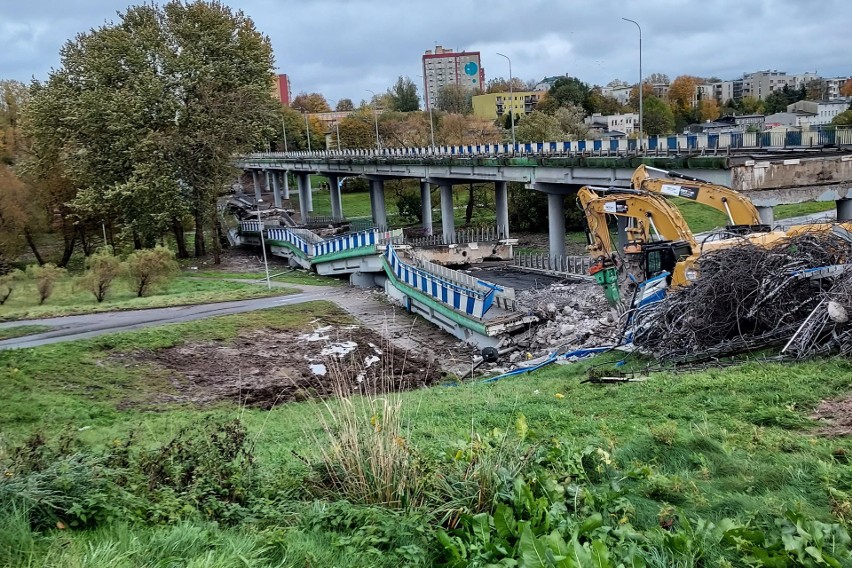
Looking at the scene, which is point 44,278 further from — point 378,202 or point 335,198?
point 335,198

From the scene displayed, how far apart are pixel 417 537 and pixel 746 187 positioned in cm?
2586

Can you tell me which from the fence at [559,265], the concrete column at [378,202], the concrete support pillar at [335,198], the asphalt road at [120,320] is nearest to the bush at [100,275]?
the asphalt road at [120,320]

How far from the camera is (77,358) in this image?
65.9 ft

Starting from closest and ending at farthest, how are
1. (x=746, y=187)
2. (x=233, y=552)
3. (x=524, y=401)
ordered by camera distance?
(x=233, y=552), (x=524, y=401), (x=746, y=187)

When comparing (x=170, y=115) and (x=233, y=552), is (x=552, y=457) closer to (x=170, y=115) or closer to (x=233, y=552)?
(x=233, y=552)

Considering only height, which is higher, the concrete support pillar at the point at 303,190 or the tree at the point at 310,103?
the tree at the point at 310,103

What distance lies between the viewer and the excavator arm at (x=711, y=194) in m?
19.7

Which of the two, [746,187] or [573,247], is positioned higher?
[746,187]

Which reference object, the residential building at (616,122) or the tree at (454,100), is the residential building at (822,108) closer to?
the residential building at (616,122)

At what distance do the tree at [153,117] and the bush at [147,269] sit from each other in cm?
937

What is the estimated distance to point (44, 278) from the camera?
1336 inches

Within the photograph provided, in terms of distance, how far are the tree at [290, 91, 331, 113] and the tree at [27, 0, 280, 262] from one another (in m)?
122

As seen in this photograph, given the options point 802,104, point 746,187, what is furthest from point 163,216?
point 802,104

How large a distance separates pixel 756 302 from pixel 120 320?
71.9 ft
